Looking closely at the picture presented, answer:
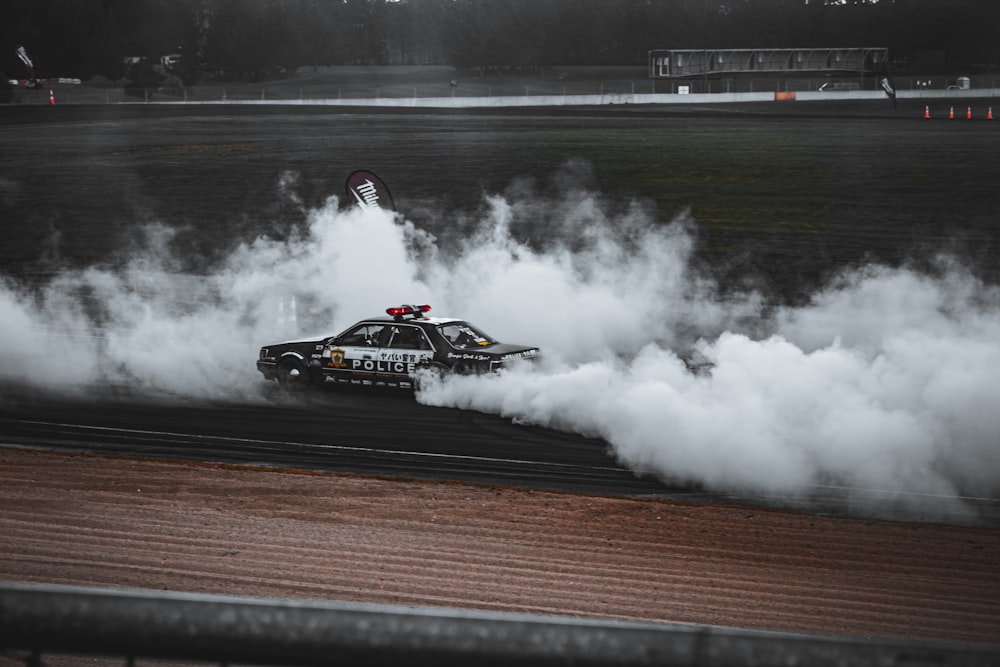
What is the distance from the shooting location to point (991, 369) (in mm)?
12109

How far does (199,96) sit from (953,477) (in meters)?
25.3

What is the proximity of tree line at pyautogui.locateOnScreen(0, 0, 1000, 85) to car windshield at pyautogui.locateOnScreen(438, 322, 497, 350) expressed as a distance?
14.3m

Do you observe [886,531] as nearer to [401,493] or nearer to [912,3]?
[401,493]

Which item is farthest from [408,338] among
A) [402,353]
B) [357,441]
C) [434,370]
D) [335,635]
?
[335,635]

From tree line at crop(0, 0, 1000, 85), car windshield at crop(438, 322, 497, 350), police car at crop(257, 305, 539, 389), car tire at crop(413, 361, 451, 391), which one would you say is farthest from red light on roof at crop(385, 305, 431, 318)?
tree line at crop(0, 0, 1000, 85)

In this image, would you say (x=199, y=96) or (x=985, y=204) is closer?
(x=985, y=204)

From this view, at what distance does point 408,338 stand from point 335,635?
13599mm

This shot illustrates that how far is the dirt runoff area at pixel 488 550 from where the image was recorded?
709cm

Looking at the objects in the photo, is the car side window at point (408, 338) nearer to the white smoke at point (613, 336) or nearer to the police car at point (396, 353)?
the police car at point (396, 353)

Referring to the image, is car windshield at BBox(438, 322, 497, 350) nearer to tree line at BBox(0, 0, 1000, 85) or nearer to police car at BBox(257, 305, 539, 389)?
police car at BBox(257, 305, 539, 389)

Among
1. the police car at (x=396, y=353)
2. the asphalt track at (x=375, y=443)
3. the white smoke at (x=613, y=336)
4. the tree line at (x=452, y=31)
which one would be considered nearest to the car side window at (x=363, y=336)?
the police car at (x=396, y=353)

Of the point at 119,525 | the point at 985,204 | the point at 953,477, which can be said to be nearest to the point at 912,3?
the point at 985,204

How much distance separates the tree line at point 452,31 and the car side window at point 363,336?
14.6 metres

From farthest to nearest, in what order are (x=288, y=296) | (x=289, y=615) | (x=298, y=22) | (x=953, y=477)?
(x=298, y=22)
(x=288, y=296)
(x=953, y=477)
(x=289, y=615)
